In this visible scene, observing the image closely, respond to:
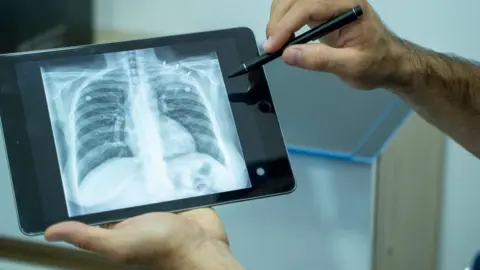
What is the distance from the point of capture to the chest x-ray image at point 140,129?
626mm

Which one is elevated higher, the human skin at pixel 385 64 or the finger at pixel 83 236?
the human skin at pixel 385 64

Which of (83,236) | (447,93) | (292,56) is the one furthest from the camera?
(447,93)

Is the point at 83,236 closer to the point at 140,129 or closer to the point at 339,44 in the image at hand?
the point at 140,129

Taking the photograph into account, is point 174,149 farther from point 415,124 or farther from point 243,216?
point 415,124

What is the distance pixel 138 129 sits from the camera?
662 mm

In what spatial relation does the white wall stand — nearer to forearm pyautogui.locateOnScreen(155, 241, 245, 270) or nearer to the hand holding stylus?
the hand holding stylus

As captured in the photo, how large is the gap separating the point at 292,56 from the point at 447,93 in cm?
25

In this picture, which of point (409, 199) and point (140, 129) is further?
point (409, 199)

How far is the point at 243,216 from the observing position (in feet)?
2.60

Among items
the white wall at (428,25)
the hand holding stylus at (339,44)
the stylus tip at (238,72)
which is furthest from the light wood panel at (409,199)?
the stylus tip at (238,72)

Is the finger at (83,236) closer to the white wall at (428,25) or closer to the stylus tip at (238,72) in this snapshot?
the stylus tip at (238,72)

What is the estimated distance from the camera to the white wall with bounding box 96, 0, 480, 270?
2.94ft

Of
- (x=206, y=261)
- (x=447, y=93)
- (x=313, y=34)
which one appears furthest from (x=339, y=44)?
(x=206, y=261)

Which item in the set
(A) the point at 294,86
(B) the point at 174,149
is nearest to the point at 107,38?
(A) the point at 294,86
